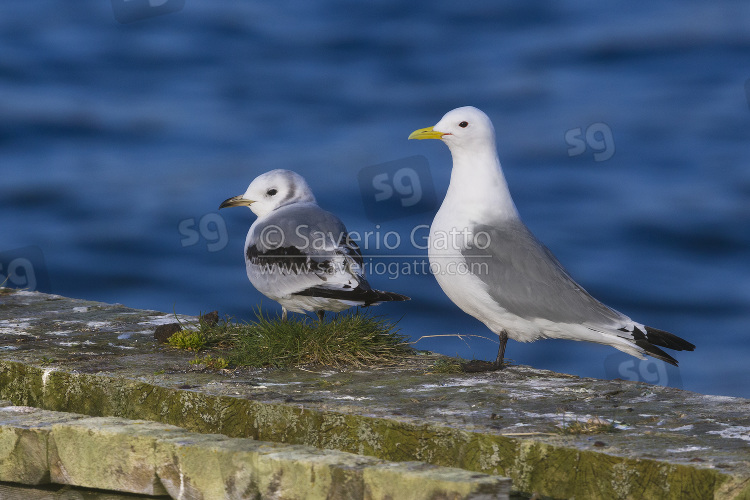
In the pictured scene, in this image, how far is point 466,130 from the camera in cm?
668

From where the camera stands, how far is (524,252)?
6.34m

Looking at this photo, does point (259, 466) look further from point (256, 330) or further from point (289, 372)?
point (256, 330)

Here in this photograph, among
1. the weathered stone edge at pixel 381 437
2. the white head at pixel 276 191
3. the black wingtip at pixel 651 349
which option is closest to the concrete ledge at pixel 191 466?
the weathered stone edge at pixel 381 437

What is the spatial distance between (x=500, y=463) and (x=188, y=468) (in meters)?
1.31

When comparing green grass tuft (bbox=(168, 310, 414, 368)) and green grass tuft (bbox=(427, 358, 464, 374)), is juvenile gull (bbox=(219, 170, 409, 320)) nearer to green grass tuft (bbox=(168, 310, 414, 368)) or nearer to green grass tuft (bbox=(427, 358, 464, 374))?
green grass tuft (bbox=(168, 310, 414, 368))

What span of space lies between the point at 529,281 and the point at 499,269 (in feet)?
0.62

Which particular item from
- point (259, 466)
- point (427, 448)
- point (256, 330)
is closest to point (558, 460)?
point (427, 448)

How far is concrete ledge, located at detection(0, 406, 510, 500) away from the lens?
4.01 metres

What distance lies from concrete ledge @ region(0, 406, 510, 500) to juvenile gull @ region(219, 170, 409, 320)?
1.94 meters

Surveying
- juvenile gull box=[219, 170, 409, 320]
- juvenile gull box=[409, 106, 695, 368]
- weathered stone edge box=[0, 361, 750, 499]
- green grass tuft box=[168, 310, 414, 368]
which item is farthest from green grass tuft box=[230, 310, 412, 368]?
weathered stone edge box=[0, 361, 750, 499]

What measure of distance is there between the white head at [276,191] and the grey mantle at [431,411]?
1.39 metres

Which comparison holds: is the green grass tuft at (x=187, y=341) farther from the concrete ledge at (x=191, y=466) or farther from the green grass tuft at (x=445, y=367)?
the green grass tuft at (x=445, y=367)

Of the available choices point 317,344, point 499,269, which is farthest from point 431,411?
point 499,269

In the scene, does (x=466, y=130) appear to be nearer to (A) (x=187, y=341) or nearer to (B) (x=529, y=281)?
(B) (x=529, y=281)
